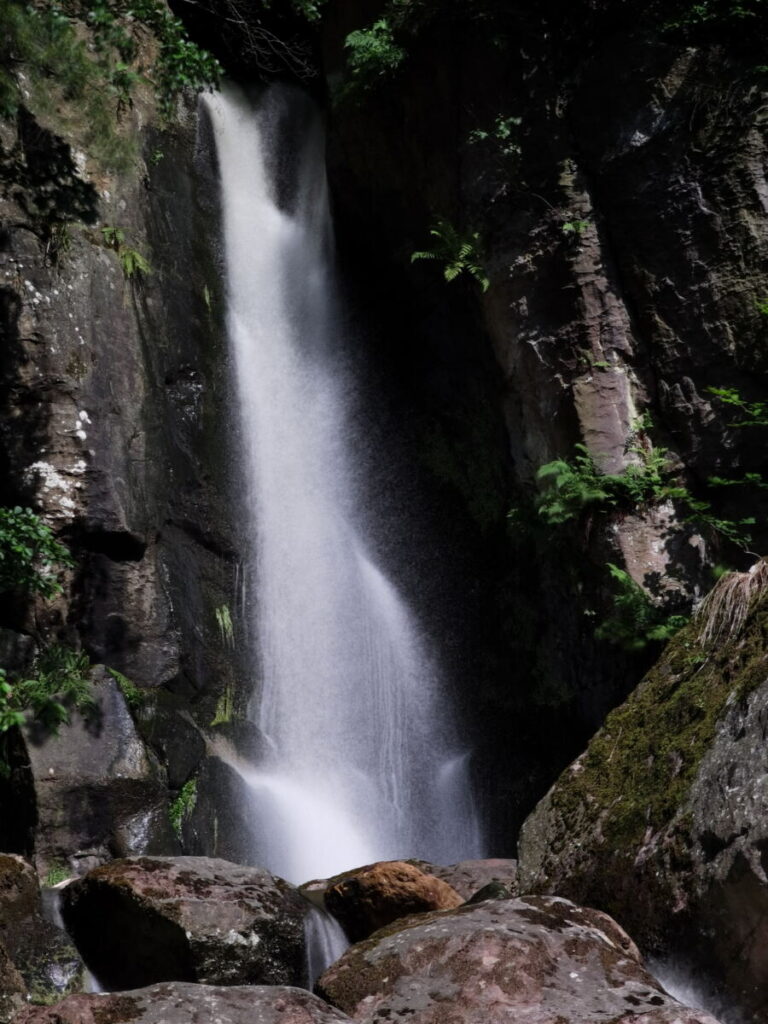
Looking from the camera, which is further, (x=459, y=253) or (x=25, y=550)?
(x=459, y=253)

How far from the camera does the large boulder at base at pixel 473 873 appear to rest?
706 cm

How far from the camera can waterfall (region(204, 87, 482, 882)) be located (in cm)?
948

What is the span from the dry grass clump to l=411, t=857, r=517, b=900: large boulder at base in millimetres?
2602

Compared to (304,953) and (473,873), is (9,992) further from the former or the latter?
(473,873)

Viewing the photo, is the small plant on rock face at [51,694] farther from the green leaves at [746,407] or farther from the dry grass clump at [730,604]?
the green leaves at [746,407]

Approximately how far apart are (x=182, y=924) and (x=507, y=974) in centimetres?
237

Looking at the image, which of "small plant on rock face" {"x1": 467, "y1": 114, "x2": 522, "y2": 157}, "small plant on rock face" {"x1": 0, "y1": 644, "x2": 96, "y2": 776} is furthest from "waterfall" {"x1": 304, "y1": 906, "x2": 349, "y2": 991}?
"small plant on rock face" {"x1": 467, "y1": 114, "x2": 522, "y2": 157}

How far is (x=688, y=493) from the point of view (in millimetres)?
8680

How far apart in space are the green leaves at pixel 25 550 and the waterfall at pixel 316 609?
8.69ft

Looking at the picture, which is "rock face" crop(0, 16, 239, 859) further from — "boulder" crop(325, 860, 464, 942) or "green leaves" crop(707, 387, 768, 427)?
"green leaves" crop(707, 387, 768, 427)

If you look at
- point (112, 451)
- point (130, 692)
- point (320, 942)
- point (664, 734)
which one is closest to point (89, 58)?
point (112, 451)

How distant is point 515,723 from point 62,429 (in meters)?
5.57

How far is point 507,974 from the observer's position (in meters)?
4.03

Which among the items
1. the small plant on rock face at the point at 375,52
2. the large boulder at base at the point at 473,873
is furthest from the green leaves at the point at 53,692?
the small plant on rock face at the point at 375,52
